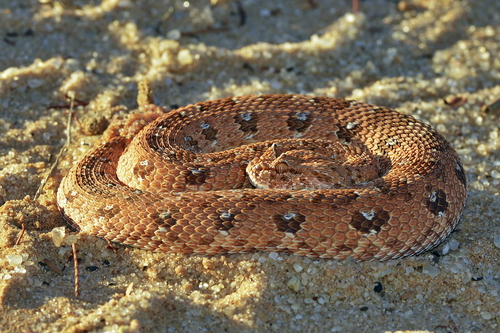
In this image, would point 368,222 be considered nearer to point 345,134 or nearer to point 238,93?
point 345,134

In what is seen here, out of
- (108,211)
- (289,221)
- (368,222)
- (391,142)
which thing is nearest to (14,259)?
(108,211)

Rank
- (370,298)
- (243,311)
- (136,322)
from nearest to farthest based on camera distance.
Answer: (136,322), (243,311), (370,298)

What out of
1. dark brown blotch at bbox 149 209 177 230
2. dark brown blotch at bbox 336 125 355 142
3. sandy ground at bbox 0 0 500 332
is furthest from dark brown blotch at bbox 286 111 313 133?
dark brown blotch at bbox 149 209 177 230

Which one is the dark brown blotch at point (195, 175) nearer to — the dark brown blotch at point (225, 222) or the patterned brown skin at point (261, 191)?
the patterned brown skin at point (261, 191)

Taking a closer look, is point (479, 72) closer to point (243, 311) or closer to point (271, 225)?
point (271, 225)

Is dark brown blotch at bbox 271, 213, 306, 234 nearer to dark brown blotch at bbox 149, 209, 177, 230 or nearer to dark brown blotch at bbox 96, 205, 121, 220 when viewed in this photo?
dark brown blotch at bbox 149, 209, 177, 230

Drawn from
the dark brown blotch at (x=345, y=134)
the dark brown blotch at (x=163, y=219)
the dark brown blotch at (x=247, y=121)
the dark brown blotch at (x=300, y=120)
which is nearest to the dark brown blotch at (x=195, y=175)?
the dark brown blotch at (x=163, y=219)

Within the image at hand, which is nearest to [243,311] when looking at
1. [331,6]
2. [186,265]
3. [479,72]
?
[186,265]

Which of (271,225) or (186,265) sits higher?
(271,225)
